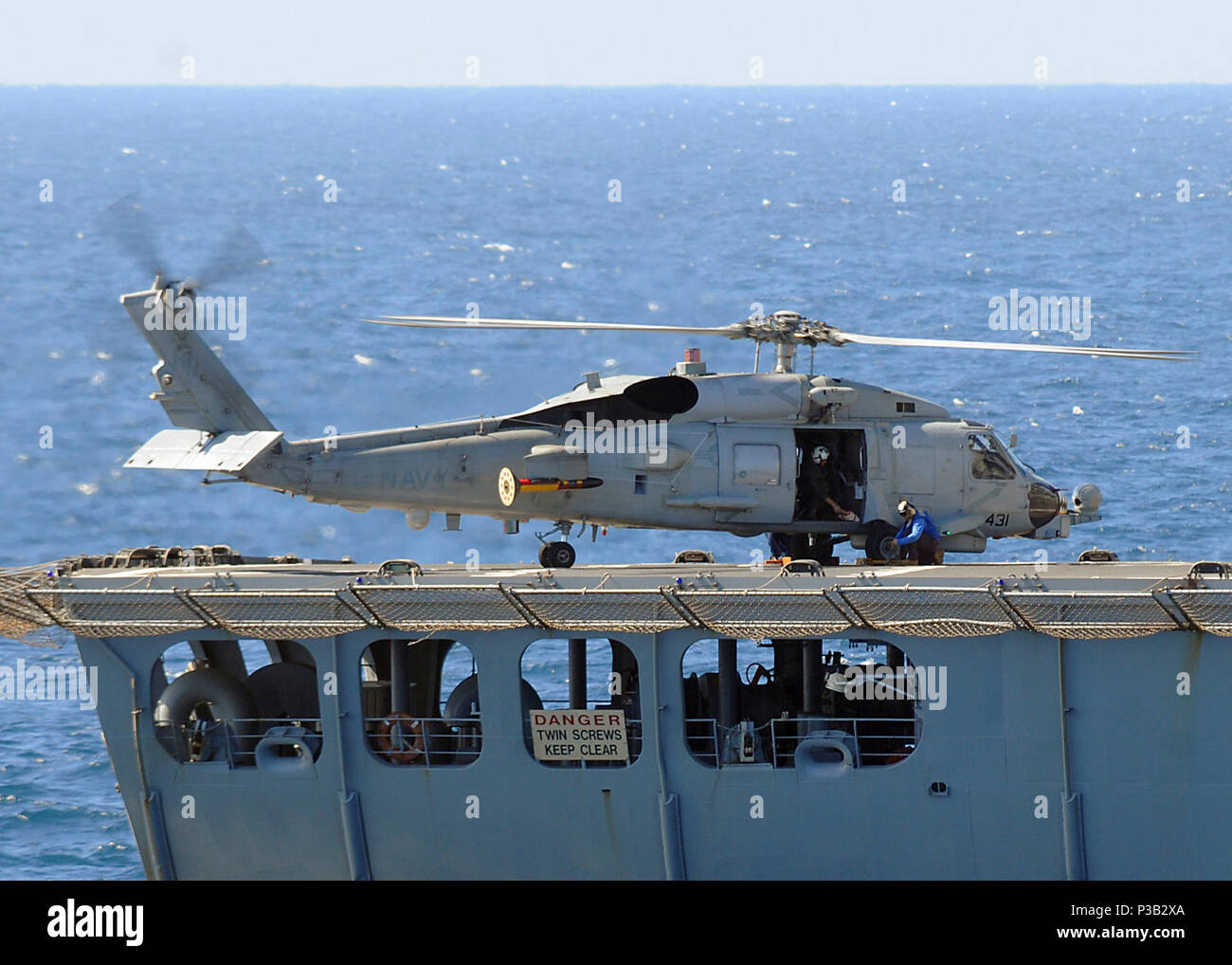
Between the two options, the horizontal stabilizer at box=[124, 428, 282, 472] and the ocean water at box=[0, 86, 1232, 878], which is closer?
the horizontal stabilizer at box=[124, 428, 282, 472]

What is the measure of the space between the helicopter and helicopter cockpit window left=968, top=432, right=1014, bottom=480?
3cm

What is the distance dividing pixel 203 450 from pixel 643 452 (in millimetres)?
6043

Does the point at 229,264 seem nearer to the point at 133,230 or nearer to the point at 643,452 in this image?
the point at 133,230

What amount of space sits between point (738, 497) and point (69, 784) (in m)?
16.5

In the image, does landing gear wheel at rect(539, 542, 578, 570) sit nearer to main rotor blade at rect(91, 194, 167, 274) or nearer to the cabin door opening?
the cabin door opening

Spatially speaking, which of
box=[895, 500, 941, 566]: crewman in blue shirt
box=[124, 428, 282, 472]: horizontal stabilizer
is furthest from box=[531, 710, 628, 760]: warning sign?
box=[124, 428, 282, 472]: horizontal stabilizer

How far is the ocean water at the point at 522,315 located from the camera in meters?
48.6

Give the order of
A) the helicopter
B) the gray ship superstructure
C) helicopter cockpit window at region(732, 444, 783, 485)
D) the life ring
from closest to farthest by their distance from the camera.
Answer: the gray ship superstructure < the life ring < the helicopter < helicopter cockpit window at region(732, 444, 783, 485)

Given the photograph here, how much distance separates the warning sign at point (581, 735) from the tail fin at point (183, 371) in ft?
19.3

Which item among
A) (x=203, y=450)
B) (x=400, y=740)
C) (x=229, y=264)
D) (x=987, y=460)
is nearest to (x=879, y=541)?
(x=987, y=460)

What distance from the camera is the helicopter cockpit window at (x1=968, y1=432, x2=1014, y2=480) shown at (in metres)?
28.3

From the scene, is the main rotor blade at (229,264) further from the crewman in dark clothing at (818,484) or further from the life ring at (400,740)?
the crewman in dark clothing at (818,484)

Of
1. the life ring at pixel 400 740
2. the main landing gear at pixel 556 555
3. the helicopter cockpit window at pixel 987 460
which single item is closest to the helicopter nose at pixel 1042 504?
the helicopter cockpit window at pixel 987 460
